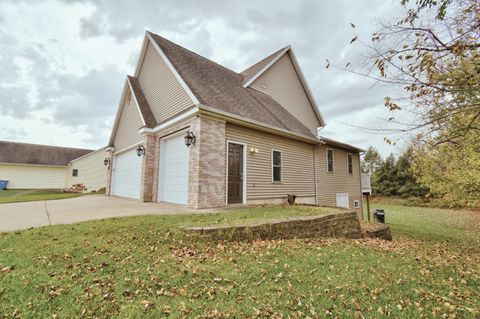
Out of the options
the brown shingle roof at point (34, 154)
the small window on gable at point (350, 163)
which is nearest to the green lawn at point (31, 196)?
the brown shingle roof at point (34, 154)

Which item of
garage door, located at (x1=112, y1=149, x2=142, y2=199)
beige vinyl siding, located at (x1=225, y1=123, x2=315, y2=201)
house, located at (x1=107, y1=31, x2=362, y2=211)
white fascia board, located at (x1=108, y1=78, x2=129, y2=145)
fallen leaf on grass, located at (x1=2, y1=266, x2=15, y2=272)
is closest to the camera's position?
fallen leaf on grass, located at (x1=2, y1=266, x2=15, y2=272)

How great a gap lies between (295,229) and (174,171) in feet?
17.0

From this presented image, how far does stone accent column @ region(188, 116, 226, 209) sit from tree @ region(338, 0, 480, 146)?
459cm

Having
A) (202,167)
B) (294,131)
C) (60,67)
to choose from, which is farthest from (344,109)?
(60,67)

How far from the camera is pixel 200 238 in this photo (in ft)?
14.1

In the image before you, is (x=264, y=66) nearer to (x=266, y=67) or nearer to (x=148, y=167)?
(x=266, y=67)

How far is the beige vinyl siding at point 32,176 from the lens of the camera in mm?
23531

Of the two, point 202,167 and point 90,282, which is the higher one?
point 202,167

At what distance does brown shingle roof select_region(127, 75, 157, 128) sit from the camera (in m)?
9.56

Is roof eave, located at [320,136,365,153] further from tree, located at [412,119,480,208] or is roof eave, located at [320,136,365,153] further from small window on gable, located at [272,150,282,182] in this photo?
tree, located at [412,119,480,208]

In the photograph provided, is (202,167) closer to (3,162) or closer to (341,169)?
(341,169)

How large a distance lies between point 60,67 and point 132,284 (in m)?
15.2

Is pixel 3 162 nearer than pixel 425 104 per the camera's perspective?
No

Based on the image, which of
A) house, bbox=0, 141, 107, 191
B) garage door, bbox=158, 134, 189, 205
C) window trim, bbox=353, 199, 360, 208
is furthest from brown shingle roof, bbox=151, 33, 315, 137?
house, bbox=0, 141, 107, 191
